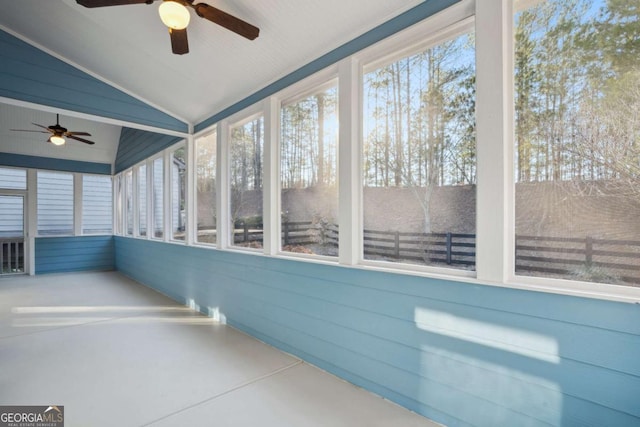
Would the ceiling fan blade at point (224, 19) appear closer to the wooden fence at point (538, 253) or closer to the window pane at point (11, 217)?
the wooden fence at point (538, 253)

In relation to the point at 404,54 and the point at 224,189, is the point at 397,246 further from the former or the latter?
the point at 224,189

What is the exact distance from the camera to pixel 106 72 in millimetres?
4012

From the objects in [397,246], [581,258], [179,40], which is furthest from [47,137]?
[581,258]

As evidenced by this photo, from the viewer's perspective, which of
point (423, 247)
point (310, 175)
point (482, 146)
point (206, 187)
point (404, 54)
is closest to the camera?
point (482, 146)

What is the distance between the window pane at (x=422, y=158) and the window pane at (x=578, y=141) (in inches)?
11.3

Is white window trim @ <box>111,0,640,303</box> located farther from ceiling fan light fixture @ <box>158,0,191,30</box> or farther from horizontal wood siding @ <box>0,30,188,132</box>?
horizontal wood siding @ <box>0,30,188,132</box>

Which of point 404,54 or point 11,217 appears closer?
point 404,54

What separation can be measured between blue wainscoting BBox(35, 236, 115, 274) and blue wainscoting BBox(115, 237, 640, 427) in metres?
6.74

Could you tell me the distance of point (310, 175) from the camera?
2982 millimetres

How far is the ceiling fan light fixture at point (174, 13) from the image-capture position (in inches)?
78.0

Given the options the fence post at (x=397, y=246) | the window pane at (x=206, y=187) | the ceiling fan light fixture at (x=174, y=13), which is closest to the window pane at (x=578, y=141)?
the fence post at (x=397, y=246)

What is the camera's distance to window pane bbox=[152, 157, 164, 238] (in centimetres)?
577

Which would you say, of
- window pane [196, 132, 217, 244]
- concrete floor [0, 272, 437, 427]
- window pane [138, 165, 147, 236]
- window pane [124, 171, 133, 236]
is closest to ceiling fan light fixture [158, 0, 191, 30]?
window pane [196, 132, 217, 244]

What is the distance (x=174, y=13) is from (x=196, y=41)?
112 cm
